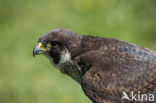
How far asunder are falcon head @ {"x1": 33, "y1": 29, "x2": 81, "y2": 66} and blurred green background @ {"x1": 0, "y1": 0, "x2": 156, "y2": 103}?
1.98 metres

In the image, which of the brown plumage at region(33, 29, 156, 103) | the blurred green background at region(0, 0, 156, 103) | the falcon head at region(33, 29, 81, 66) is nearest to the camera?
the brown plumage at region(33, 29, 156, 103)

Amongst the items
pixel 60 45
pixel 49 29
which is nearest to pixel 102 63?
pixel 60 45

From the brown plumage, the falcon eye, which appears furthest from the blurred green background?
the falcon eye

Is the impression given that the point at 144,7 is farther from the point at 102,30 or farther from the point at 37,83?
the point at 37,83

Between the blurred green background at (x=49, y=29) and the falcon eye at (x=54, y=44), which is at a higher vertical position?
the falcon eye at (x=54, y=44)

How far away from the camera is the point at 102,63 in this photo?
7207 mm

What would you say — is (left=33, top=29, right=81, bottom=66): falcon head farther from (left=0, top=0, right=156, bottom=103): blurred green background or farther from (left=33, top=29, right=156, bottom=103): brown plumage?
(left=0, top=0, right=156, bottom=103): blurred green background

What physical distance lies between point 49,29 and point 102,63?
3541 millimetres

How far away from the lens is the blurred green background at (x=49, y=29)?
9.61 metres

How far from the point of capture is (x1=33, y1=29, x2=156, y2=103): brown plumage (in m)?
7.01

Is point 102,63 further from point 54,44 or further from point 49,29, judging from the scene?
point 49,29

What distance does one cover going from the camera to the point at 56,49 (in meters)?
A: 7.66

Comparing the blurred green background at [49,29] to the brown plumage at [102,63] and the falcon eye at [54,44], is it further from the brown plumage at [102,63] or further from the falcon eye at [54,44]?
the falcon eye at [54,44]

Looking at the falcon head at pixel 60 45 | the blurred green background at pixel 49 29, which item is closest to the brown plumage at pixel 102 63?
the falcon head at pixel 60 45
